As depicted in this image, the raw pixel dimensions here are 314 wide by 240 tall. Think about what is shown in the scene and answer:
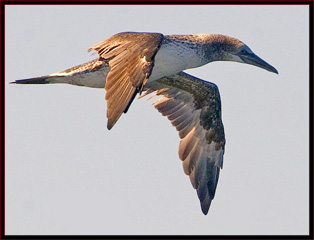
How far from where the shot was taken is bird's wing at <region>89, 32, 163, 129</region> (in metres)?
19.0

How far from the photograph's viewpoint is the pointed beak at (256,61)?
23.8m

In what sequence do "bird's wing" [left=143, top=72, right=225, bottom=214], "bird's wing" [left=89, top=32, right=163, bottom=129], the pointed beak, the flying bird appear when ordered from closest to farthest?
1. "bird's wing" [left=89, top=32, right=163, bottom=129]
2. the flying bird
3. the pointed beak
4. "bird's wing" [left=143, top=72, right=225, bottom=214]

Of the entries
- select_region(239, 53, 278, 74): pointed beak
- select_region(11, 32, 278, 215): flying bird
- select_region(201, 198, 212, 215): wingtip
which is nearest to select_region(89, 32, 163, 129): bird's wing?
select_region(11, 32, 278, 215): flying bird

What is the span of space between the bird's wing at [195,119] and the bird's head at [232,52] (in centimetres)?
126

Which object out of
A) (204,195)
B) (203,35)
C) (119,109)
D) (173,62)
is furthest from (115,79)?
(204,195)

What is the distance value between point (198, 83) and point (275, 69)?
6.35ft

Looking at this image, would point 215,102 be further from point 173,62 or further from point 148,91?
point 173,62

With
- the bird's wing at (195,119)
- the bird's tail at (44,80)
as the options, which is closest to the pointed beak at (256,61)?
the bird's wing at (195,119)

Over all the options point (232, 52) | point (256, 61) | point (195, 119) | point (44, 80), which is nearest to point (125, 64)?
point (44, 80)

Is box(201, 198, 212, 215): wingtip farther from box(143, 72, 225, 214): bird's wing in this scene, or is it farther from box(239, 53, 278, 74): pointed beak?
box(239, 53, 278, 74): pointed beak

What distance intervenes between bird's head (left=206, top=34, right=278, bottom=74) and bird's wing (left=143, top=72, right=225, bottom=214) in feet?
4.12

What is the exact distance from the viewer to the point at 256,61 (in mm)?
23906

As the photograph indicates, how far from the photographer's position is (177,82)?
2488 cm

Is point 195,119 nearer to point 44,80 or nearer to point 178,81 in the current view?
point 178,81
